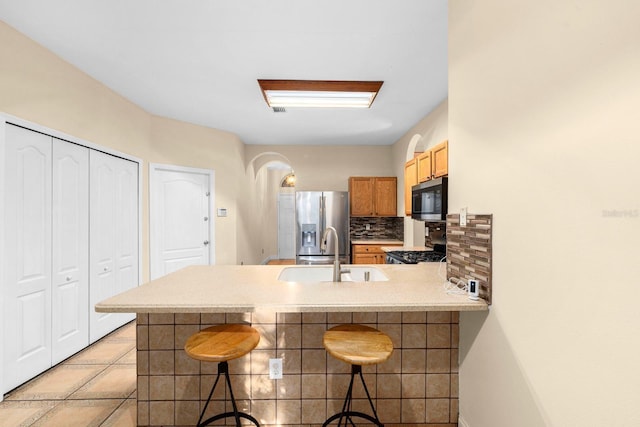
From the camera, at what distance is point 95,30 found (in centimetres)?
205

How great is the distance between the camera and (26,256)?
2.16m

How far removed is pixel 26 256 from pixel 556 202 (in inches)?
131

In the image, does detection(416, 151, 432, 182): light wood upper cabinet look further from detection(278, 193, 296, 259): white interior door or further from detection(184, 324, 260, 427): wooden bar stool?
detection(278, 193, 296, 259): white interior door

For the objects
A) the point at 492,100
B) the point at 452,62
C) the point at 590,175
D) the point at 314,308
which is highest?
the point at 452,62

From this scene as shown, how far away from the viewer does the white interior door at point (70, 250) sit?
2.41 metres

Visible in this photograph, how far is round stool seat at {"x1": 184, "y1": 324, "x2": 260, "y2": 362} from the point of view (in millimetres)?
1268

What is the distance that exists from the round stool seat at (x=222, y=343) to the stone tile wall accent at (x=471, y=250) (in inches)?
45.9

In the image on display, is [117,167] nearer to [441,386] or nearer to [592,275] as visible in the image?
[441,386]

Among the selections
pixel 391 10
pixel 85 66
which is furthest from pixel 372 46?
pixel 85 66

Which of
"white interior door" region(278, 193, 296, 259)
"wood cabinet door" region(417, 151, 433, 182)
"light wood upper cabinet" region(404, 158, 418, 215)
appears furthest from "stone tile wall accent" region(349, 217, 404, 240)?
"white interior door" region(278, 193, 296, 259)

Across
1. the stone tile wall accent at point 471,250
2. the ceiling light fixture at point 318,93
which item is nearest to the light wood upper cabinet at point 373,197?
the ceiling light fixture at point 318,93

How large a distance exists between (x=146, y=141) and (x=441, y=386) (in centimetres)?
409

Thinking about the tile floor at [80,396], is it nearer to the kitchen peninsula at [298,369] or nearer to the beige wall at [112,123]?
the kitchen peninsula at [298,369]

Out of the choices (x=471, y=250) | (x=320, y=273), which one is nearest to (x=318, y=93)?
(x=320, y=273)
